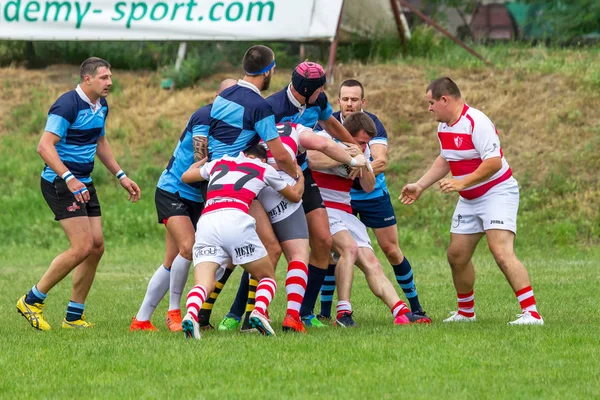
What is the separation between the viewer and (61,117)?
901 centimetres

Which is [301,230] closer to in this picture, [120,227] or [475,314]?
[475,314]

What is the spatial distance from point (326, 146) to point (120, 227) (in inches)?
406

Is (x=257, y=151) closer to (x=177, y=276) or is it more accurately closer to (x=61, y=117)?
(x=177, y=276)

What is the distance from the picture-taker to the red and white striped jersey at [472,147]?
862 centimetres

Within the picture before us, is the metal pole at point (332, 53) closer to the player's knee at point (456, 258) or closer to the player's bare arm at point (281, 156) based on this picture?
the player's knee at point (456, 258)

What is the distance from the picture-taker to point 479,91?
20219mm

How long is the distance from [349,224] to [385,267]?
5890 mm

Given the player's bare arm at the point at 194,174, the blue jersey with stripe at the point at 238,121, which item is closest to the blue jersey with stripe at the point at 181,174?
the player's bare arm at the point at 194,174

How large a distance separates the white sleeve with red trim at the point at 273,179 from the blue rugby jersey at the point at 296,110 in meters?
0.70

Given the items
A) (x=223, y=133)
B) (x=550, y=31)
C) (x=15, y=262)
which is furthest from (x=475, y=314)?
(x=550, y=31)

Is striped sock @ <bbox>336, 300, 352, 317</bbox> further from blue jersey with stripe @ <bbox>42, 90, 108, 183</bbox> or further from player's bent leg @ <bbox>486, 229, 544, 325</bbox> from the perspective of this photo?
blue jersey with stripe @ <bbox>42, 90, 108, 183</bbox>

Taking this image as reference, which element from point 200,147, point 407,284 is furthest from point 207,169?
point 407,284

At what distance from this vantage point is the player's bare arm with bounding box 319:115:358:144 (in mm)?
8977

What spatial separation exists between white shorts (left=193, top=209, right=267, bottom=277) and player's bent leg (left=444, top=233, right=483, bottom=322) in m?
1.93
